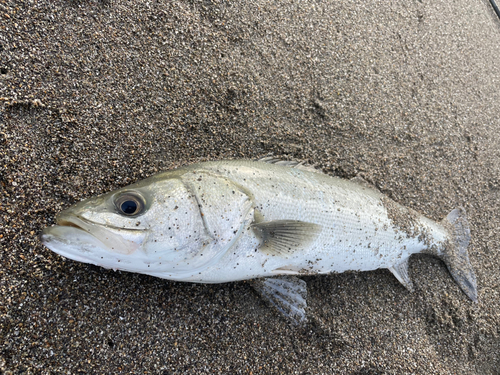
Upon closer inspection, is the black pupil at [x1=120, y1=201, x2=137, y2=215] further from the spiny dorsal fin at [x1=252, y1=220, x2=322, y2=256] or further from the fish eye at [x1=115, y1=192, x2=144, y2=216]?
the spiny dorsal fin at [x1=252, y1=220, x2=322, y2=256]

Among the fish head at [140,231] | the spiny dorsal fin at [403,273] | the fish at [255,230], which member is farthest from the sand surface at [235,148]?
the fish head at [140,231]

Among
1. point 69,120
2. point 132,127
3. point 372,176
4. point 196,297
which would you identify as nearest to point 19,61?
point 69,120

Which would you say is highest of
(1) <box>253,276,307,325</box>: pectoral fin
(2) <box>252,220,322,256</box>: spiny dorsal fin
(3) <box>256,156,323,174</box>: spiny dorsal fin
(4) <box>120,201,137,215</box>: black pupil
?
(3) <box>256,156,323,174</box>: spiny dorsal fin

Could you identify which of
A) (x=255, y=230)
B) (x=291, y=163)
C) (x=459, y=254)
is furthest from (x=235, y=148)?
(x=459, y=254)

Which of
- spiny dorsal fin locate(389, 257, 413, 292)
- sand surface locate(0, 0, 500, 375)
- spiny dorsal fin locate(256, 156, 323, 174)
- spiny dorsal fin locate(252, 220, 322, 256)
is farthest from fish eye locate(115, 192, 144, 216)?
spiny dorsal fin locate(389, 257, 413, 292)

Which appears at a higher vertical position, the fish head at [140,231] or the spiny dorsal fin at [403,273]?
the spiny dorsal fin at [403,273]

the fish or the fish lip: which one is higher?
the fish

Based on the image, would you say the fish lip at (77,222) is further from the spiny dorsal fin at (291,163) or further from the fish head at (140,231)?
the spiny dorsal fin at (291,163)

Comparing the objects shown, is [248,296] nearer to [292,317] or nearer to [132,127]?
[292,317]
